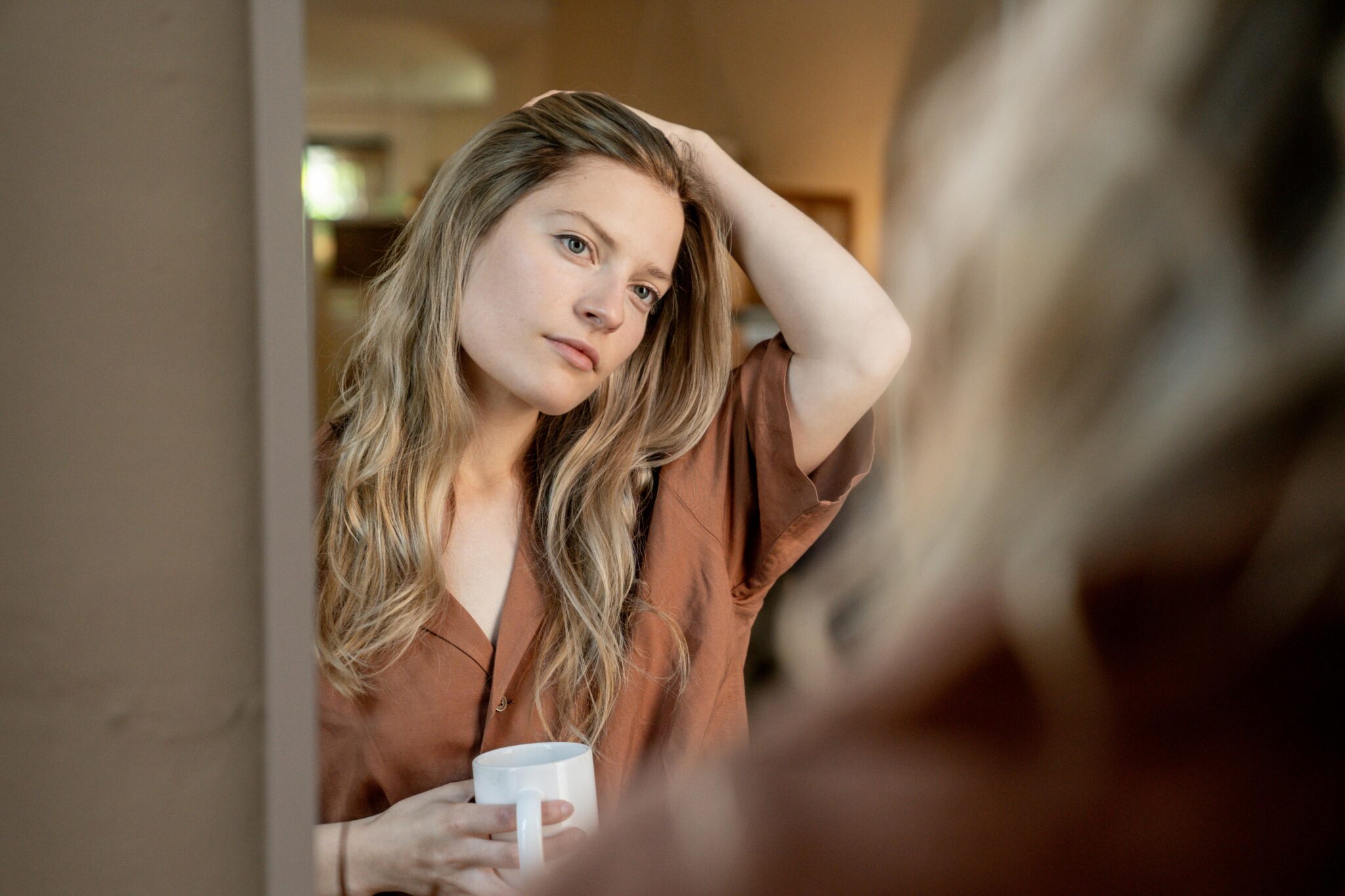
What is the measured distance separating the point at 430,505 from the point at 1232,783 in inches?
17.9

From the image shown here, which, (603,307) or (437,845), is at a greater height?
(603,307)

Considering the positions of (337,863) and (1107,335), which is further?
(1107,335)

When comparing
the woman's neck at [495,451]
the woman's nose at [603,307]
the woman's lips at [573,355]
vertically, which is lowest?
the woman's neck at [495,451]

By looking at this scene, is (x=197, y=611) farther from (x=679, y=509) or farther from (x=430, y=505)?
(x=679, y=509)

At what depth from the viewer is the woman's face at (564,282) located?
41 cm

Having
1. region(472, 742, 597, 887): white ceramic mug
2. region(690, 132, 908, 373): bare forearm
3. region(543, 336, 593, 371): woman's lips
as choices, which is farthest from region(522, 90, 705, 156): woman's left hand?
region(472, 742, 597, 887): white ceramic mug

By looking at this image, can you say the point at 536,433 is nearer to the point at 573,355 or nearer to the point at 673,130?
the point at 573,355

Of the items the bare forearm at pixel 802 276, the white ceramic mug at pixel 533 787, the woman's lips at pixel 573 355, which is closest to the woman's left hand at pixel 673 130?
the bare forearm at pixel 802 276

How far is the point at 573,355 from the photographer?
1.41 ft

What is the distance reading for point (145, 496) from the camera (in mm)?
357

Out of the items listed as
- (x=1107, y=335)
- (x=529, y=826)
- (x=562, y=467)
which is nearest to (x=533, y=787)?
(x=529, y=826)

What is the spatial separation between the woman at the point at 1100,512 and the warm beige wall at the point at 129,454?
8.0 inches

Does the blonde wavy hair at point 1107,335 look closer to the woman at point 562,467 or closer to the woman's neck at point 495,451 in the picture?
the woman at point 562,467

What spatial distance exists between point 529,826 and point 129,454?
216 mm
